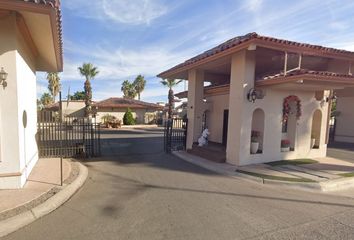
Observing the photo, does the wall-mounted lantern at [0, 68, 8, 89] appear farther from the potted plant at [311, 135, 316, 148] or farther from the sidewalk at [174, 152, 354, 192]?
the potted plant at [311, 135, 316, 148]

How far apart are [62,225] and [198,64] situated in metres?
8.52

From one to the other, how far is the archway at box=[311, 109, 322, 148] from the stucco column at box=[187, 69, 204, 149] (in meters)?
5.48

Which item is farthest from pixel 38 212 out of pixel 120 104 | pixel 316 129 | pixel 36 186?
pixel 120 104

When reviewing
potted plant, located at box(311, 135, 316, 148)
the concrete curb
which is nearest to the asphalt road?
the concrete curb

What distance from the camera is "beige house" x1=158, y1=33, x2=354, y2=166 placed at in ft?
28.9

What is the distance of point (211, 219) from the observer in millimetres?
4781

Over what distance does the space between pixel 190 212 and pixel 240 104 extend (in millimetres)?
5329

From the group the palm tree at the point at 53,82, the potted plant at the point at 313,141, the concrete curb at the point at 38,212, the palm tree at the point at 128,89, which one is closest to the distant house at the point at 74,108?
the palm tree at the point at 53,82

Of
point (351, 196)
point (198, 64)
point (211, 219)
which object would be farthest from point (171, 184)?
point (198, 64)

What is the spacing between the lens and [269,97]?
982 centimetres

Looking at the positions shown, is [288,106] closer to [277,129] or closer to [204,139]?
[277,129]

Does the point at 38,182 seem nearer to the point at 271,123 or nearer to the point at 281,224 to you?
the point at 281,224

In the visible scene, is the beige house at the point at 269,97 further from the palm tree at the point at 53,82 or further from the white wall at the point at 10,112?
the palm tree at the point at 53,82

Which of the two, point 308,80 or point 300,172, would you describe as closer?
point 300,172
